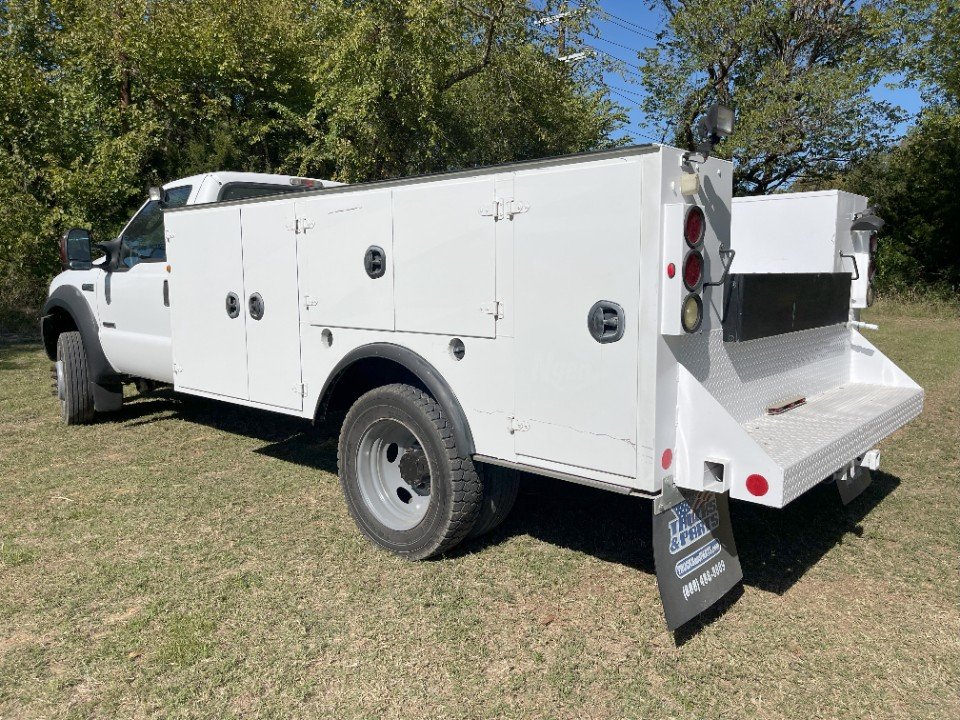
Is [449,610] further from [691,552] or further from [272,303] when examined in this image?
[272,303]

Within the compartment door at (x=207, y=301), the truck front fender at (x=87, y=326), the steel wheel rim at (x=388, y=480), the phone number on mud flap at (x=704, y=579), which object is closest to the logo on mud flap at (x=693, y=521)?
the phone number on mud flap at (x=704, y=579)

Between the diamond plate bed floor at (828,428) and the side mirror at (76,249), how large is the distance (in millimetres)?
5383

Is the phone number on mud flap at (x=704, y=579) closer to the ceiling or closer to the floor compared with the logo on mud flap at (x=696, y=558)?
closer to the floor

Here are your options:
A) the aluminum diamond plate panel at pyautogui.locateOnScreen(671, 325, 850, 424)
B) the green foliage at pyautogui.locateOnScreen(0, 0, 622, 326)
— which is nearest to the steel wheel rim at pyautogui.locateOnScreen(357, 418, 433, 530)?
the aluminum diamond plate panel at pyautogui.locateOnScreen(671, 325, 850, 424)

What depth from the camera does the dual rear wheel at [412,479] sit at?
366 centimetres

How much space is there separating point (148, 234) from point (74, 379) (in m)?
1.71

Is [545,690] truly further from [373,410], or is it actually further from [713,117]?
[713,117]

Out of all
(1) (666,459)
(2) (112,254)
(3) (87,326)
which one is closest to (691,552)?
(1) (666,459)

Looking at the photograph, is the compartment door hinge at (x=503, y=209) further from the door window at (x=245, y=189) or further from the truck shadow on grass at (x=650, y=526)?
the door window at (x=245, y=189)

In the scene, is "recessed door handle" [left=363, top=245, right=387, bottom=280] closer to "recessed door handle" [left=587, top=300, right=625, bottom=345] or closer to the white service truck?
the white service truck

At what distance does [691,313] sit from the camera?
116 inches

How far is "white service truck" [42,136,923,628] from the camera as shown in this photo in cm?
295

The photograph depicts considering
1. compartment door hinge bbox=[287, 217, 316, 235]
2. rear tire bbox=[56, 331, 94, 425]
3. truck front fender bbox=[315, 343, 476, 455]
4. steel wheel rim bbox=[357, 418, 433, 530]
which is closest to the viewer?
truck front fender bbox=[315, 343, 476, 455]

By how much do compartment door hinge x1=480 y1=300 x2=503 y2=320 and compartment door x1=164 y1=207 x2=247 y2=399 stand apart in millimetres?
2002
